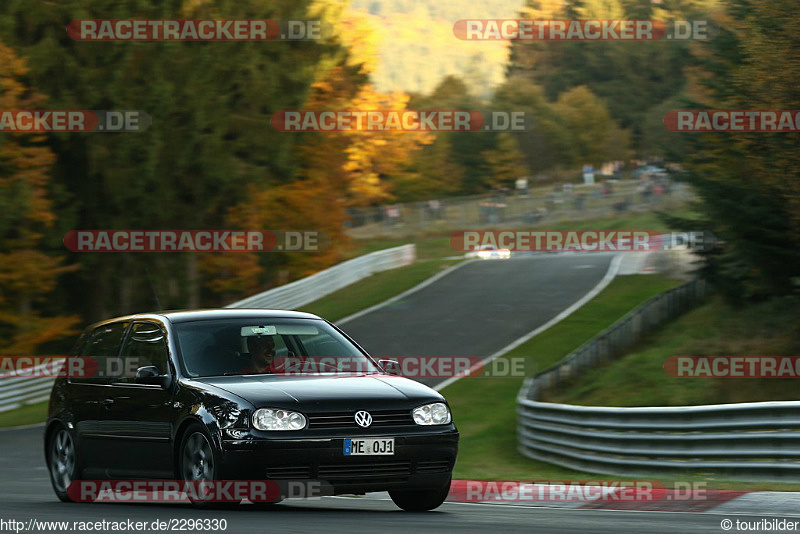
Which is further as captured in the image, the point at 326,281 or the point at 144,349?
the point at 326,281

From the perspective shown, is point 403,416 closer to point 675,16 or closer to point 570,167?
point 570,167

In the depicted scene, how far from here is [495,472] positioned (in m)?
17.9

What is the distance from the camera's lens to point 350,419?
915 cm

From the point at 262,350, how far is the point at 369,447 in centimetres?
140

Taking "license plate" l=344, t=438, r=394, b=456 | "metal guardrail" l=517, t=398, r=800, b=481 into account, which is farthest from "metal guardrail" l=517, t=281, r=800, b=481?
"license plate" l=344, t=438, r=394, b=456

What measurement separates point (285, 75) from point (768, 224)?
24.2 meters

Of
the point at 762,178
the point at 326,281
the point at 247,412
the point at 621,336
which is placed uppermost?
the point at 762,178

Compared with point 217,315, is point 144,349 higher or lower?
lower

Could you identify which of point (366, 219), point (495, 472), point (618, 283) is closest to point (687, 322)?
point (618, 283)

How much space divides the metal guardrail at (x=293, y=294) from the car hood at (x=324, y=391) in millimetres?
18377

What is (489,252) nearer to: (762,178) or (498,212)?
(498,212)

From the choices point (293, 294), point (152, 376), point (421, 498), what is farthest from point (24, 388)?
point (421, 498)

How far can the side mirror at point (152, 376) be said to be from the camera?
9914 millimetres

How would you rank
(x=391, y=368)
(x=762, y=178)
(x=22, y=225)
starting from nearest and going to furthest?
(x=391, y=368)
(x=762, y=178)
(x=22, y=225)
